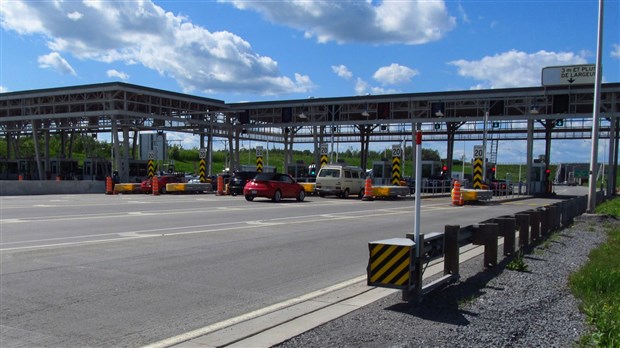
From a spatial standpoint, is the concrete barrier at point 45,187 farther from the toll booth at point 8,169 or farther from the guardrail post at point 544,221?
the guardrail post at point 544,221

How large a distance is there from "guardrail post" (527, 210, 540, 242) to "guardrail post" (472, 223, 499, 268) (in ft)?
11.2

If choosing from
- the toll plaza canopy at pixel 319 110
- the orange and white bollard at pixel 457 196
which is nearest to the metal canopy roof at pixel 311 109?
the toll plaza canopy at pixel 319 110

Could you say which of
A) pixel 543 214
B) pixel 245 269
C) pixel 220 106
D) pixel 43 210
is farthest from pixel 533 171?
pixel 245 269

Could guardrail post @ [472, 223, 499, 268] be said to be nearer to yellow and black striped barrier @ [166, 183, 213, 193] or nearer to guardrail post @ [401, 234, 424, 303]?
guardrail post @ [401, 234, 424, 303]

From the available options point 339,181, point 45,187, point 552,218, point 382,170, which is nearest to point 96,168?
point 45,187

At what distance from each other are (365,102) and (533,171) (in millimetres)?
18240

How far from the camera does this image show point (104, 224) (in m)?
15.7

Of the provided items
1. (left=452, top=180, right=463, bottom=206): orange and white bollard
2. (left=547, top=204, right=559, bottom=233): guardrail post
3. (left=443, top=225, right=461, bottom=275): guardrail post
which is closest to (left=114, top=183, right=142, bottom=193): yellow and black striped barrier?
(left=452, top=180, right=463, bottom=206): orange and white bollard

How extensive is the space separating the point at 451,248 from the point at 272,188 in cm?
2172

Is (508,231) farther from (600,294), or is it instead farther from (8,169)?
(8,169)

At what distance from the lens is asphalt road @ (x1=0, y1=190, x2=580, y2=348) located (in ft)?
20.2

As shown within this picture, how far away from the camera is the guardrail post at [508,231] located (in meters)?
10.6

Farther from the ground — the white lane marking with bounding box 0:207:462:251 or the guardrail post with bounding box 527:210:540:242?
the guardrail post with bounding box 527:210:540:242

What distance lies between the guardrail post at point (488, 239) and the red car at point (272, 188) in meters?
20.4
